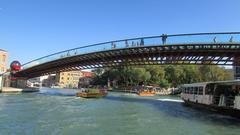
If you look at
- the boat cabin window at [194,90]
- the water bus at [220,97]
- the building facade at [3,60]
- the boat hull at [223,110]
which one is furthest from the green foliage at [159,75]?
the boat hull at [223,110]

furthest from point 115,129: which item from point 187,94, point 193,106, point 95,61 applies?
point 95,61

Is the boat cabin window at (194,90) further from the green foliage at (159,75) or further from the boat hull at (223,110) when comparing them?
the green foliage at (159,75)

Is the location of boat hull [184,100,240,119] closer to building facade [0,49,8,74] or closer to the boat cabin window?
the boat cabin window

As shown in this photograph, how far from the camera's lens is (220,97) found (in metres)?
30.3

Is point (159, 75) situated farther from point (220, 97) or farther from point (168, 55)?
point (220, 97)

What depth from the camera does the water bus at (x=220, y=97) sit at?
2770 cm

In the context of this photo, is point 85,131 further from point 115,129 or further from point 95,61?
point 95,61

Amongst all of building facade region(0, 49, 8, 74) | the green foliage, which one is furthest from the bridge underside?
the green foliage

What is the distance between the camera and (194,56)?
51.2 metres

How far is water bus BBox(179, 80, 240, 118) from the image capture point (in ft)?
90.9

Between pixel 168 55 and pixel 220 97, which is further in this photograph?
pixel 168 55

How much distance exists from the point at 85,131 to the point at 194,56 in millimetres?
35877

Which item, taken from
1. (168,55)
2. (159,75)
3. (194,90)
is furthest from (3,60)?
(159,75)

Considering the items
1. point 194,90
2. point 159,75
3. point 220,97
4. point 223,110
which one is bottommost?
point 223,110
